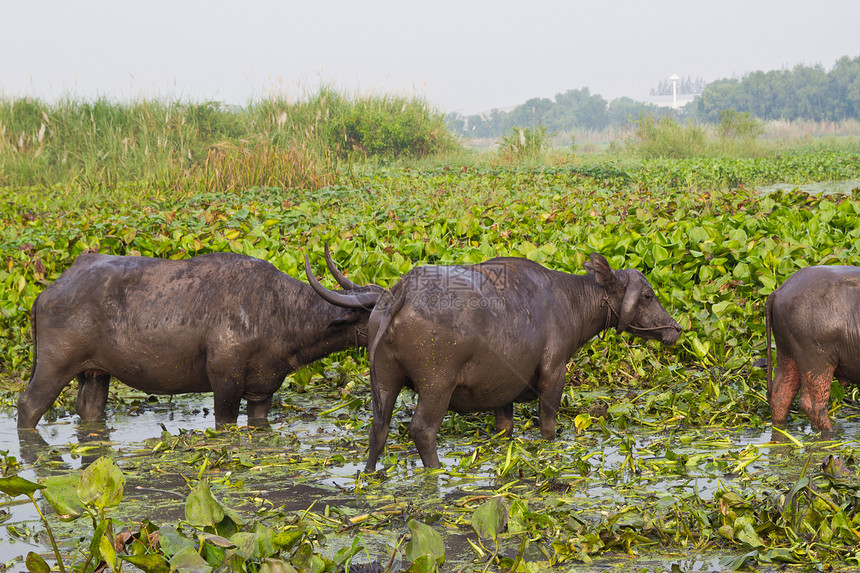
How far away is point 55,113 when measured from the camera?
1930 cm

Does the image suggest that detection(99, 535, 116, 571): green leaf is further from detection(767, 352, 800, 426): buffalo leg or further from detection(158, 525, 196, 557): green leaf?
detection(767, 352, 800, 426): buffalo leg

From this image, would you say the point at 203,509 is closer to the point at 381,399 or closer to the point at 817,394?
the point at 381,399

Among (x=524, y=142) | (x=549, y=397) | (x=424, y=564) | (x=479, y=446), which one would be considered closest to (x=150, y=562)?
(x=424, y=564)

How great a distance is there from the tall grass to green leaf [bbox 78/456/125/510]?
1210cm

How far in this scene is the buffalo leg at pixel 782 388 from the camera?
530 centimetres

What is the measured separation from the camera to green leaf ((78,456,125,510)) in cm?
282

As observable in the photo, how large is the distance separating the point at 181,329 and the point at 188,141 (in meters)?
12.7

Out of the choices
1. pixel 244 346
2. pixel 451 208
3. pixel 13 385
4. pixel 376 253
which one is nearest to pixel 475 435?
pixel 244 346

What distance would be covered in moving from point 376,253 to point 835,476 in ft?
14.4

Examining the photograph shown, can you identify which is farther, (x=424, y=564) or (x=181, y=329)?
(x=181, y=329)

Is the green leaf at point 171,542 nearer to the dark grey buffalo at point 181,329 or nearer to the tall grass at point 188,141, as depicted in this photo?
the dark grey buffalo at point 181,329

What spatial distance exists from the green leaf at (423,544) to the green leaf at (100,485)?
963 mm

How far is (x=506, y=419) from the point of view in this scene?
538 cm

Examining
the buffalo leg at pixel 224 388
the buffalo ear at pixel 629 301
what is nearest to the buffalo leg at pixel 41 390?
the buffalo leg at pixel 224 388
